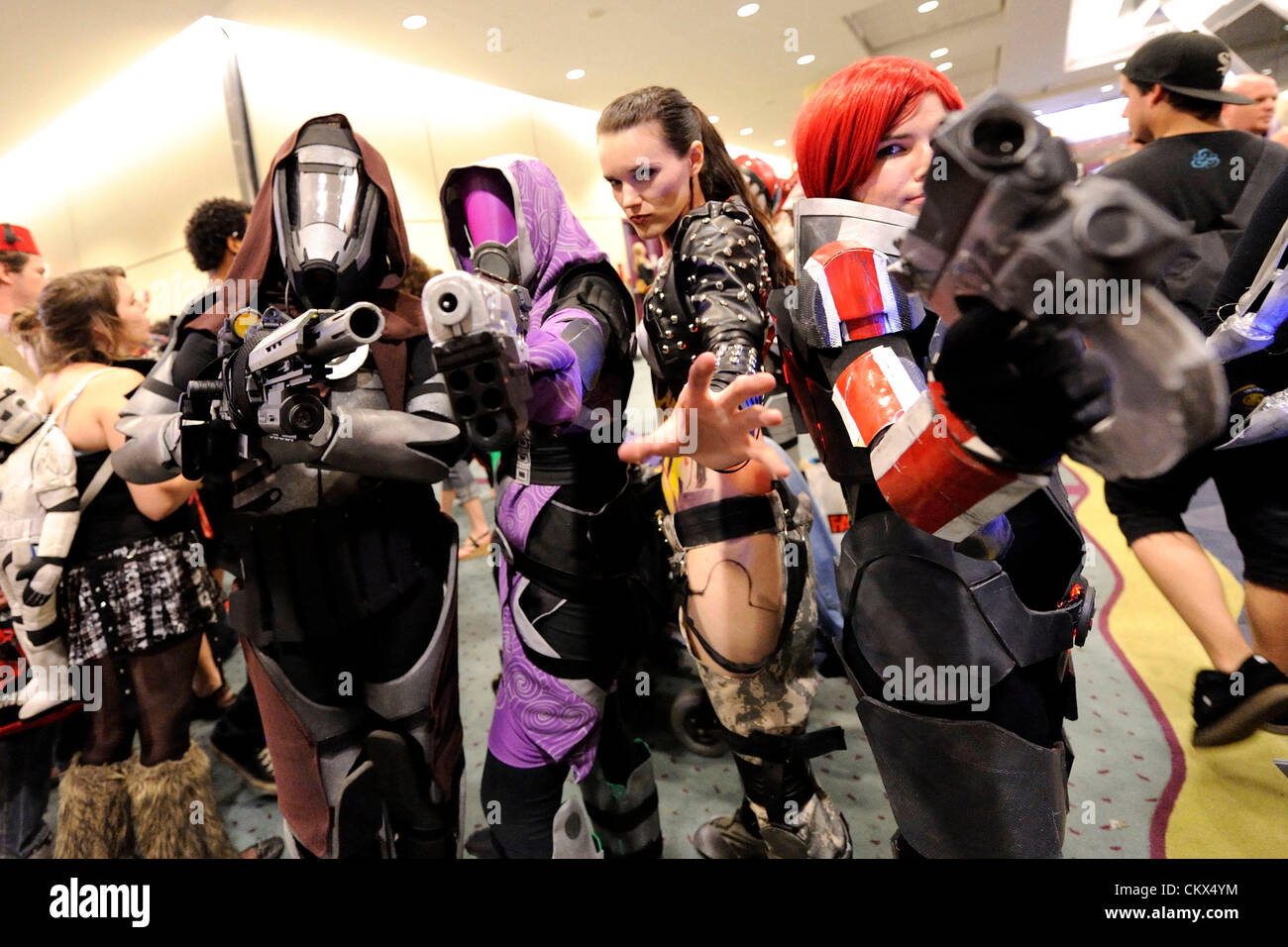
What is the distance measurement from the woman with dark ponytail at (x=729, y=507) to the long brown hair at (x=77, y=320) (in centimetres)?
156

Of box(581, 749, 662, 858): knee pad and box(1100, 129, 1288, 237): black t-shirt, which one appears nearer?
box(1100, 129, 1288, 237): black t-shirt

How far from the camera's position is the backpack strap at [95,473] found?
1.63 m

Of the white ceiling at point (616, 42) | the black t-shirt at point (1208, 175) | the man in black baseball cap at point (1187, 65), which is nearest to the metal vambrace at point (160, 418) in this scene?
the white ceiling at point (616, 42)

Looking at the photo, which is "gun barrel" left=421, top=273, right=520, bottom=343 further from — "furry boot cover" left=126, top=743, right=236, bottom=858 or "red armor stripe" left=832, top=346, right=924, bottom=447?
"furry boot cover" left=126, top=743, right=236, bottom=858

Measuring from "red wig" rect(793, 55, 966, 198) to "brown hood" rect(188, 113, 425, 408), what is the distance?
793mm

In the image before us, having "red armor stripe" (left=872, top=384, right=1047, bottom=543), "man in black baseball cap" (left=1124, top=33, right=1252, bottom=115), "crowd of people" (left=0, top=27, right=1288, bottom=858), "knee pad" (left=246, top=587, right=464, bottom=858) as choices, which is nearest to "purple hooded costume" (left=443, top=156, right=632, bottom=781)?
"crowd of people" (left=0, top=27, right=1288, bottom=858)

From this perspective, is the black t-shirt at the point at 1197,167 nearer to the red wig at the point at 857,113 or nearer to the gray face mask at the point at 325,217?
the red wig at the point at 857,113

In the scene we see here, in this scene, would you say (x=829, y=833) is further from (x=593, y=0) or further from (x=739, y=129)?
(x=739, y=129)

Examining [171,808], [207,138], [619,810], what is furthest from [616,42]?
[171,808]

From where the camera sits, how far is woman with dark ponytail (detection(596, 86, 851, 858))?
1163 mm

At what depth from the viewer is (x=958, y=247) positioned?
0.55 m

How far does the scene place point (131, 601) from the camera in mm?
1610

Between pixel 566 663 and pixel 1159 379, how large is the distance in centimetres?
108
